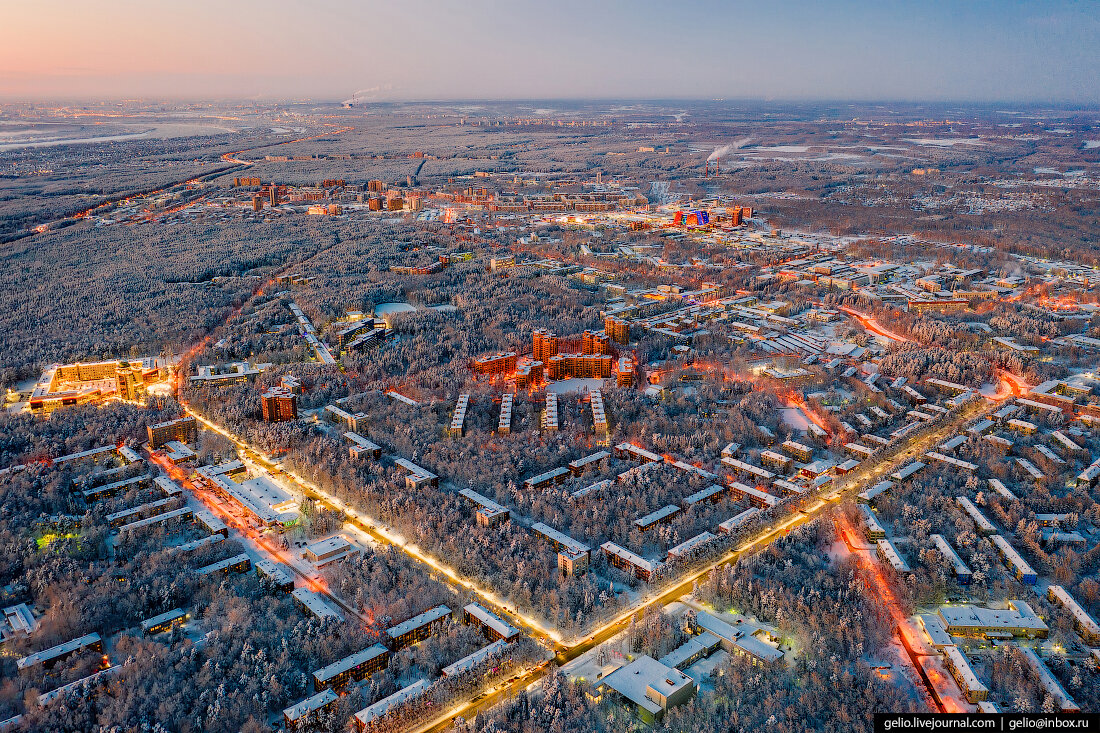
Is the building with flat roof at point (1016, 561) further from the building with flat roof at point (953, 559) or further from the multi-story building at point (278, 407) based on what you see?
the multi-story building at point (278, 407)

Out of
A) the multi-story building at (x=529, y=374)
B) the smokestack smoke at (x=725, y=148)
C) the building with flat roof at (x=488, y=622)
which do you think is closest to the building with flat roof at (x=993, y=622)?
the building with flat roof at (x=488, y=622)

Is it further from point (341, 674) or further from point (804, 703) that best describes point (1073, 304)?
point (341, 674)

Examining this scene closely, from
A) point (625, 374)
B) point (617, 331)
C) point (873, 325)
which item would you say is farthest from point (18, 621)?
point (873, 325)

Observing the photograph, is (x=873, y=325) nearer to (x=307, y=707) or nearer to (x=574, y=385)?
(x=574, y=385)

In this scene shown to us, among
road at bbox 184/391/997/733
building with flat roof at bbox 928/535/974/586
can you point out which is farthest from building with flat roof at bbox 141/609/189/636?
building with flat roof at bbox 928/535/974/586

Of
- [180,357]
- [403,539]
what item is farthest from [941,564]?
[180,357]

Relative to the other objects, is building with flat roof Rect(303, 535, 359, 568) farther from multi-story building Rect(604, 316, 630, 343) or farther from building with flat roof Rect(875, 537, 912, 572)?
multi-story building Rect(604, 316, 630, 343)

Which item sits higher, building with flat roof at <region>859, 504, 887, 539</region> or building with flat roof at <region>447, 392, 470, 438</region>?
building with flat roof at <region>447, 392, 470, 438</region>
